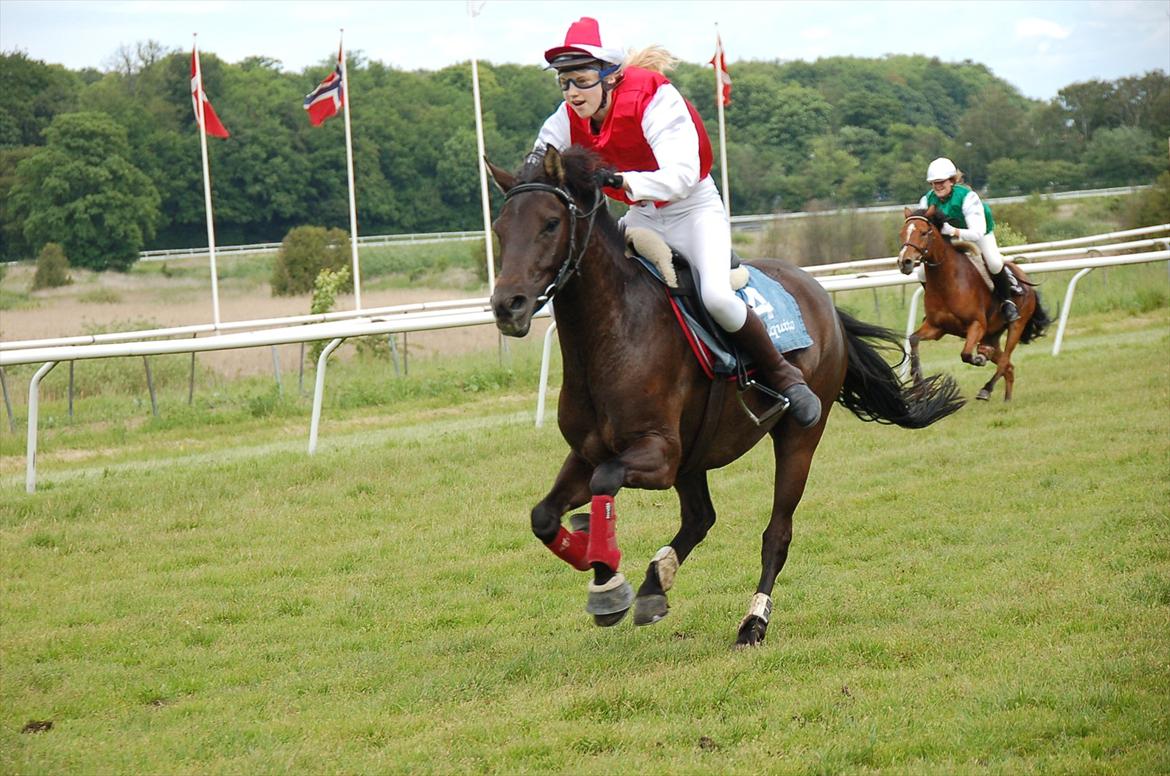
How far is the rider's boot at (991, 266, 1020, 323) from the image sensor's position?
1227 centimetres

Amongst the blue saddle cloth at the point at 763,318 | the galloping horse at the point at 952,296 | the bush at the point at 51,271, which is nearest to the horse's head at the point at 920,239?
the galloping horse at the point at 952,296

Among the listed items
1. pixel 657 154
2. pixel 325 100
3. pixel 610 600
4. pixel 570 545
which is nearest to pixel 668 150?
pixel 657 154

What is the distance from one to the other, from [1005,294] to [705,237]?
7.74 metres

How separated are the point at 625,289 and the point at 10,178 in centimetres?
5130

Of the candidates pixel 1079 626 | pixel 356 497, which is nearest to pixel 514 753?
pixel 1079 626

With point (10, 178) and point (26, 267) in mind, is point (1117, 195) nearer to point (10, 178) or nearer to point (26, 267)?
point (26, 267)

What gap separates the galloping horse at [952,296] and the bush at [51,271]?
3502cm

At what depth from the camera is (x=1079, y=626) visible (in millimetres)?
5176

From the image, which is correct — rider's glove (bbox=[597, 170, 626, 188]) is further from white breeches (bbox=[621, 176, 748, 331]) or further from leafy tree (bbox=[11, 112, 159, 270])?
leafy tree (bbox=[11, 112, 159, 270])

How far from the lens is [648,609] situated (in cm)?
499

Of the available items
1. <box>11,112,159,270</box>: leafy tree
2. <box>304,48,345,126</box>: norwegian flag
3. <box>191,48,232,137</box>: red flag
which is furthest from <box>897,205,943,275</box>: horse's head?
<box>11,112,159,270</box>: leafy tree

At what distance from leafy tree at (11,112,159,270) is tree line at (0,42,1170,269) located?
0.07 meters

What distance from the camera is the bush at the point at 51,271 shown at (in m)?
40.9

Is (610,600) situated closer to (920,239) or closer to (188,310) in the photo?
(920,239)
